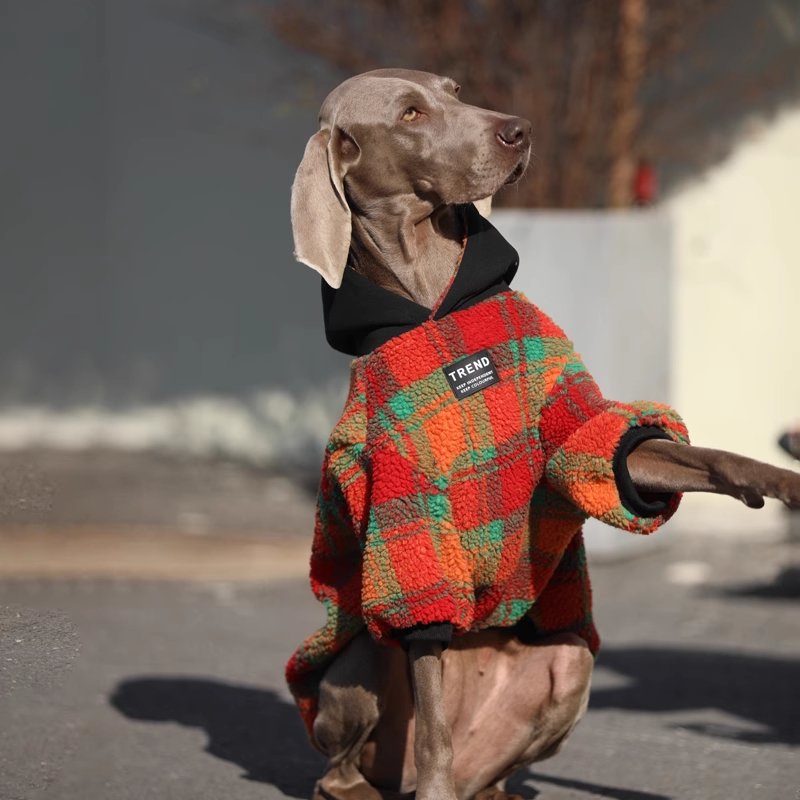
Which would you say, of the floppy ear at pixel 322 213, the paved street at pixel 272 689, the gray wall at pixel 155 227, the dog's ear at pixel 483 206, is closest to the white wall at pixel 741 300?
the paved street at pixel 272 689

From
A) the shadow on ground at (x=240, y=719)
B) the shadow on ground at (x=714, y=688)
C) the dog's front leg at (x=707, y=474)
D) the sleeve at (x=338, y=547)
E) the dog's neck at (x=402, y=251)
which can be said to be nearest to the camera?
the dog's front leg at (x=707, y=474)

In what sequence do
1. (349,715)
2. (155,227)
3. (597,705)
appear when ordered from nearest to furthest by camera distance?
(349,715)
(597,705)
(155,227)

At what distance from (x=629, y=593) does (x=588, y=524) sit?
1.72 ft

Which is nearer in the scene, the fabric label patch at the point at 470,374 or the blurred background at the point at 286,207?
the fabric label patch at the point at 470,374

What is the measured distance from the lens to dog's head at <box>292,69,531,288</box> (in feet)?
11.8

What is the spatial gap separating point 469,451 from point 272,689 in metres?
2.17

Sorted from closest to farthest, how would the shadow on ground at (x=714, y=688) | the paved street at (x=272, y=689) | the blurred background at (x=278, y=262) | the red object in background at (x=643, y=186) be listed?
the paved street at (x=272, y=689), the shadow on ground at (x=714, y=688), the blurred background at (x=278, y=262), the red object in background at (x=643, y=186)

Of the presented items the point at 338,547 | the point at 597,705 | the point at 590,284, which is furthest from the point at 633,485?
the point at 590,284

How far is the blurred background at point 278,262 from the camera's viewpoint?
7398 millimetres

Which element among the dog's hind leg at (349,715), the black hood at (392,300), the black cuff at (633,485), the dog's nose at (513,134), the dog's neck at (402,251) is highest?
the dog's nose at (513,134)

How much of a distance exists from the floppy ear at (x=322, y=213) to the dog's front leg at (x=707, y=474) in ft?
2.75

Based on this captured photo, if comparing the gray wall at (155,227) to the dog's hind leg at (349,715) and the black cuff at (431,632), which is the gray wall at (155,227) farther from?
the black cuff at (431,632)

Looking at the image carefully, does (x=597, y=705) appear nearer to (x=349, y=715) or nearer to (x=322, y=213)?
(x=349, y=715)

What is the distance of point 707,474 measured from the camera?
322 cm
